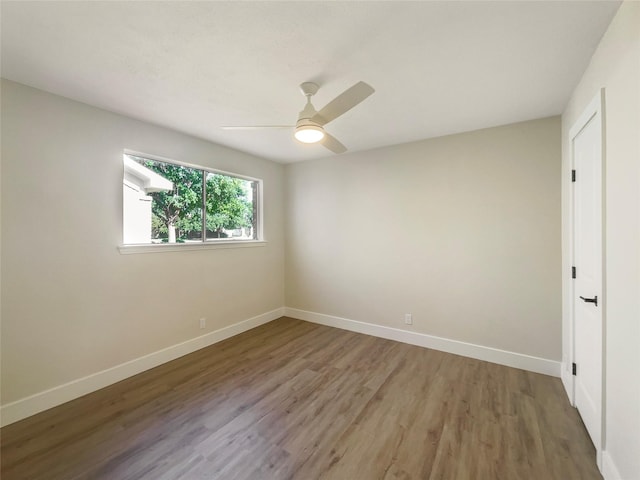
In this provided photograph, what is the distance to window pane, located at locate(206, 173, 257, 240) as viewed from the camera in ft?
11.5

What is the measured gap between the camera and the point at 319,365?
2.86 m

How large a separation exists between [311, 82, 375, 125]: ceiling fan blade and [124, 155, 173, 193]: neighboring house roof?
206 cm

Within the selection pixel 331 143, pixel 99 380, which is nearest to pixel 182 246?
pixel 99 380

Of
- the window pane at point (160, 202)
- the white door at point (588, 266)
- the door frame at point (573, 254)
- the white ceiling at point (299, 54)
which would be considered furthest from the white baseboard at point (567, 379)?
the window pane at point (160, 202)

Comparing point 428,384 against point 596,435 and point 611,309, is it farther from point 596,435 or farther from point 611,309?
point 611,309

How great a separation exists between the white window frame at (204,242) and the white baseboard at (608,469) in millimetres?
3777

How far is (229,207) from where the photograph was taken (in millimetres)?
3777

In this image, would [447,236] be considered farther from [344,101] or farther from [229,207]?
[229,207]

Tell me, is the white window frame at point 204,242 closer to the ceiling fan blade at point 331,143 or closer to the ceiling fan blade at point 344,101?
the ceiling fan blade at point 331,143

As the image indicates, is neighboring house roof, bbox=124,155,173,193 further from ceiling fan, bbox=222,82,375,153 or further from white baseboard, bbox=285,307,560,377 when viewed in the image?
white baseboard, bbox=285,307,560,377

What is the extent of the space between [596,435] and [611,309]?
0.88 metres

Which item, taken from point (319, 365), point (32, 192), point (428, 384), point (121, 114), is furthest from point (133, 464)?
point (121, 114)

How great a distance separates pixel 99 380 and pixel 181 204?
1.91m

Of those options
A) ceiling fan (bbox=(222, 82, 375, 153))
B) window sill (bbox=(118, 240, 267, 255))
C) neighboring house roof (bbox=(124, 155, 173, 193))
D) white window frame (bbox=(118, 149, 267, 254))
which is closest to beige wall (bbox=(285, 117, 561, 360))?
white window frame (bbox=(118, 149, 267, 254))
